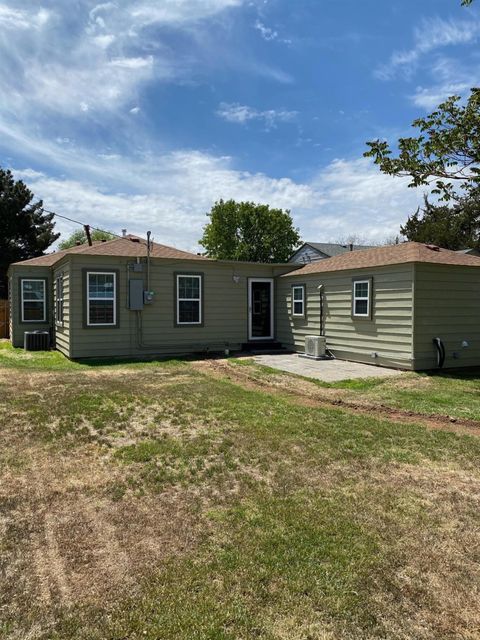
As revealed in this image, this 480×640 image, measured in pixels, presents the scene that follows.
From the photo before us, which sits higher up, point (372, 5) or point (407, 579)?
point (372, 5)

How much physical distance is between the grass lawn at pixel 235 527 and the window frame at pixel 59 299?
6946mm

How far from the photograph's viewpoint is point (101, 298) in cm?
1123

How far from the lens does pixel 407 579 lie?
7.69 feet

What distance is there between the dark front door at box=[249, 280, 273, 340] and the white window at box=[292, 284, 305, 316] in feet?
3.67

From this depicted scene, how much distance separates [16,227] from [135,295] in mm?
16313

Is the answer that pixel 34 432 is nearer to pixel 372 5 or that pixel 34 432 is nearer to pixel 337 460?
pixel 337 460

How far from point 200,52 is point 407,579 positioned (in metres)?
11.1

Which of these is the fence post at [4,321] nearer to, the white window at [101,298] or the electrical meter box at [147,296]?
the white window at [101,298]

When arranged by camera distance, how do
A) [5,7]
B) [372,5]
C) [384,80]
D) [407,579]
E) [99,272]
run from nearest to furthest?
[407,579] < [5,7] < [372,5] < [384,80] < [99,272]

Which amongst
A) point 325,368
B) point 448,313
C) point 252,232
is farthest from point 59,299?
point 252,232


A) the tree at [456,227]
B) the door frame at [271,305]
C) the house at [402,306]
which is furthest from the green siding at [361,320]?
the tree at [456,227]

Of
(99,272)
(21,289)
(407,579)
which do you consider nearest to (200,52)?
(99,272)

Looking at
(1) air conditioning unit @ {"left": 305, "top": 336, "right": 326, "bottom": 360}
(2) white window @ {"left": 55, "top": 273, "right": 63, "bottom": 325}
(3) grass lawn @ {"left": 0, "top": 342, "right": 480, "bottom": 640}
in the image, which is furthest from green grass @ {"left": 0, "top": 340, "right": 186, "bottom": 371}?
(3) grass lawn @ {"left": 0, "top": 342, "right": 480, "bottom": 640}

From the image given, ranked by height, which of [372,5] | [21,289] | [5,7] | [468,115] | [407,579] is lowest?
[407,579]
